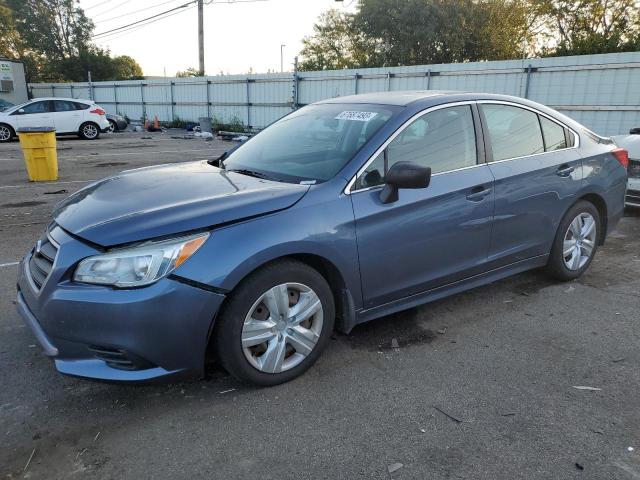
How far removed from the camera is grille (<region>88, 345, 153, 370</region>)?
104 inches

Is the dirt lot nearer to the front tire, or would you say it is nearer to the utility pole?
the front tire

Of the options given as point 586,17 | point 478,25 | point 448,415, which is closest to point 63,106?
point 448,415

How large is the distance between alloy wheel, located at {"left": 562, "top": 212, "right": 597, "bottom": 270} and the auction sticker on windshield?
2.12 meters

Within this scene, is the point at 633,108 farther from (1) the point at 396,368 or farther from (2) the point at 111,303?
(2) the point at 111,303

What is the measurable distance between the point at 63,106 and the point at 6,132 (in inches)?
82.5

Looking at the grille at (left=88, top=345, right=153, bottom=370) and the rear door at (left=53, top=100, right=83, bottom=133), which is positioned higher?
the rear door at (left=53, top=100, right=83, bottom=133)

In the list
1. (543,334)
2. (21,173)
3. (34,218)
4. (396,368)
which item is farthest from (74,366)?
(21,173)

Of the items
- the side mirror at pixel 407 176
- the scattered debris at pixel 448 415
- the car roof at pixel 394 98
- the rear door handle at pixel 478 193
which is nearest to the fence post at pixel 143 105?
the car roof at pixel 394 98

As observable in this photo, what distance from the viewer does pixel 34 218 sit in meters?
7.24

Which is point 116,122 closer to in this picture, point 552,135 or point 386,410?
point 552,135

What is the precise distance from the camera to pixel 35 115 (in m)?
18.7

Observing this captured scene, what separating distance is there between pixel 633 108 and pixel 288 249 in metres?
10.6

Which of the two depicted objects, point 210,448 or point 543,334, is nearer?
point 210,448

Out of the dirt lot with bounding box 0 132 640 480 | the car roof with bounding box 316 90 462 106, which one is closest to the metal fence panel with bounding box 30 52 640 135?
the dirt lot with bounding box 0 132 640 480
